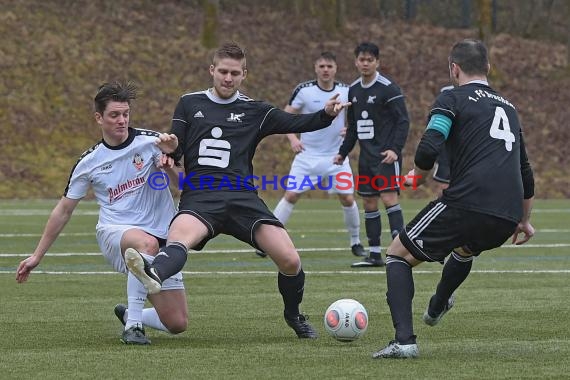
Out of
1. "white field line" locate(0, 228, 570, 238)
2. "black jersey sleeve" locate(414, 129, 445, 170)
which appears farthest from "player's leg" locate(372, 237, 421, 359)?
"white field line" locate(0, 228, 570, 238)

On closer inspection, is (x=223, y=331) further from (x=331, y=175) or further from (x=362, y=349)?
(x=331, y=175)

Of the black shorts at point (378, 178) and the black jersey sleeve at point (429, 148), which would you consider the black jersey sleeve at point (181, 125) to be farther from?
the black shorts at point (378, 178)

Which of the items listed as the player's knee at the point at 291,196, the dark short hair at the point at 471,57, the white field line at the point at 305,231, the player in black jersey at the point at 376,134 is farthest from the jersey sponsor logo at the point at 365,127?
the dark short hair at the point at 471,57

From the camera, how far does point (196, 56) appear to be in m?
32.1

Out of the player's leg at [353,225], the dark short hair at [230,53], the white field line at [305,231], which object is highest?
the dark short hair at [230,53]

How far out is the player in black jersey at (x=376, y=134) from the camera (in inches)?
525

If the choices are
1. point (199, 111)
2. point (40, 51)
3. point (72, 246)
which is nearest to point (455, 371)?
point (199, 111)

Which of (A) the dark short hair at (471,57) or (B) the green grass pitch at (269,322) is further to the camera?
(A) the dark short hair at (471,57)

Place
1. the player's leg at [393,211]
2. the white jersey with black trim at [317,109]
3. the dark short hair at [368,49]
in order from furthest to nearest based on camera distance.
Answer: the white jersey with black trim at [317,109]
the player's leg at [393,211]
the dark short hair at [368,49]

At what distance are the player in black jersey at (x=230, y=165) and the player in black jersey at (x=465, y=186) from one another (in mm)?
1053

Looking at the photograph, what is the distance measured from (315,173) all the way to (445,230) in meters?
8.06

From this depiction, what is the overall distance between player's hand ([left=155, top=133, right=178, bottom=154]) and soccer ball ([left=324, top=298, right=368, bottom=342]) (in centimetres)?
143

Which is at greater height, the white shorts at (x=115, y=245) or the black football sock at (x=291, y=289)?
the white shorts at (x=115, y=245)

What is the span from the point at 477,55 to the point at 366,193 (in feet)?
21.6
